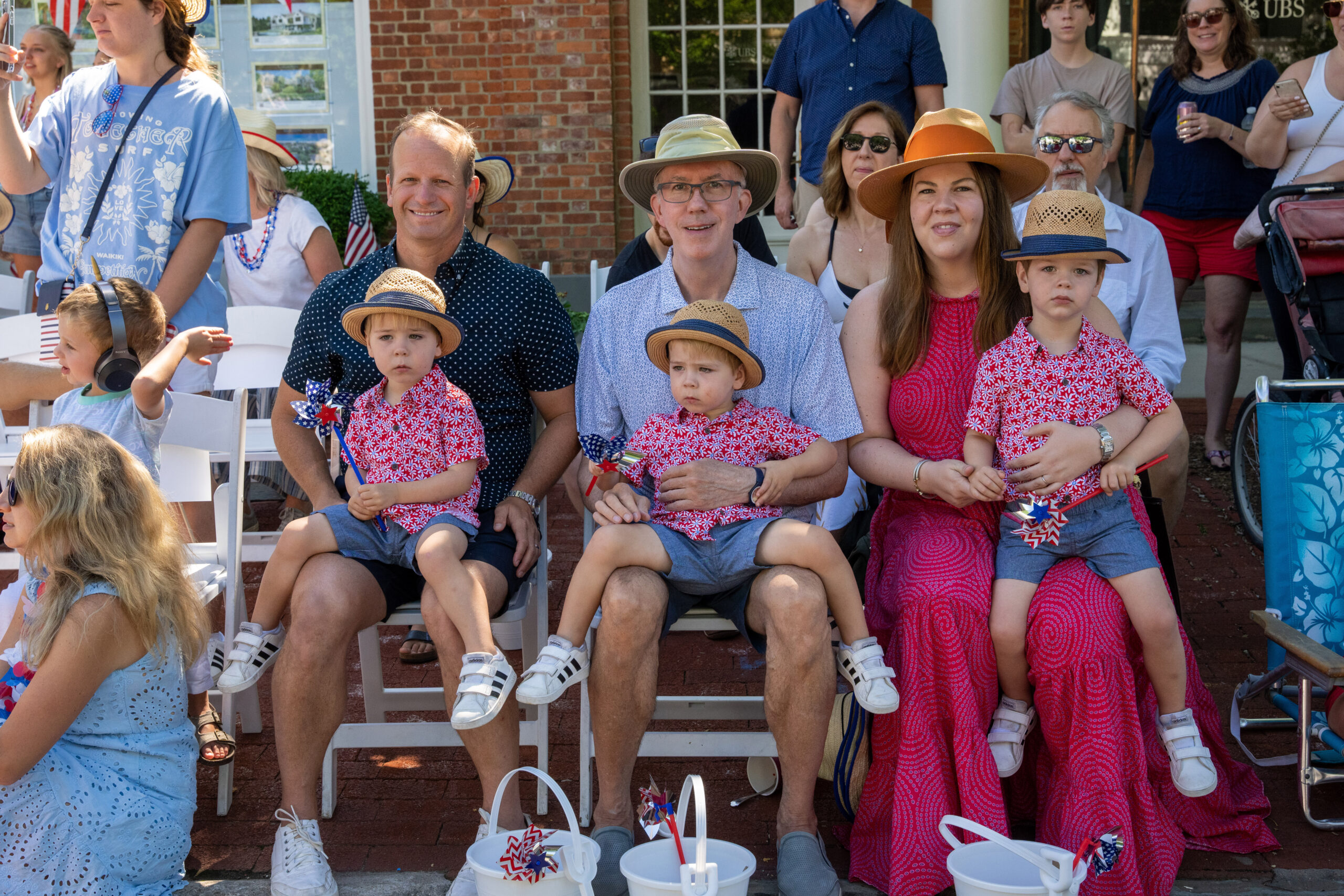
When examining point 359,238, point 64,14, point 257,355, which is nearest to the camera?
point 64,14

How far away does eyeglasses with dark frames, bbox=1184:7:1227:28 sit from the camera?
5645 mm

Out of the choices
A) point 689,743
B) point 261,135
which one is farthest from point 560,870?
point 261,135

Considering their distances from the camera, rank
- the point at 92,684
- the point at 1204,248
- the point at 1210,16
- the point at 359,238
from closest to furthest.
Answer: the point at 92,684 < the point at 1210,16 < the point at 1204,248 < the point at 359,238

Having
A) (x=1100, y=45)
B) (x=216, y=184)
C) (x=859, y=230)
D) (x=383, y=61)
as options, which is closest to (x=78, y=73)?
(x=216, y=184)

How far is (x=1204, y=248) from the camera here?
6.04 meters

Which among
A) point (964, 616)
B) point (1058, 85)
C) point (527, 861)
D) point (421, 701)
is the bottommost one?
point (421, 701)

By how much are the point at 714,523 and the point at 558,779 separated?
95cm

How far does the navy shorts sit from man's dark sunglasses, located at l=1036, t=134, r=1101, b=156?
174 cm

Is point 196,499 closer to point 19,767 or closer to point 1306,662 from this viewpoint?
point 19,767

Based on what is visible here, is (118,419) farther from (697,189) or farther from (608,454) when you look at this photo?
(697,189)

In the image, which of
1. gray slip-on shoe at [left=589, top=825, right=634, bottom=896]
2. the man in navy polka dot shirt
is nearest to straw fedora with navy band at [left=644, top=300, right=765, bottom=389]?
the man in navy polka dot shirt

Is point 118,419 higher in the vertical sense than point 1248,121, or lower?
lower

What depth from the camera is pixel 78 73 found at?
3.81 m

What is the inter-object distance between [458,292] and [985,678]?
174cm
